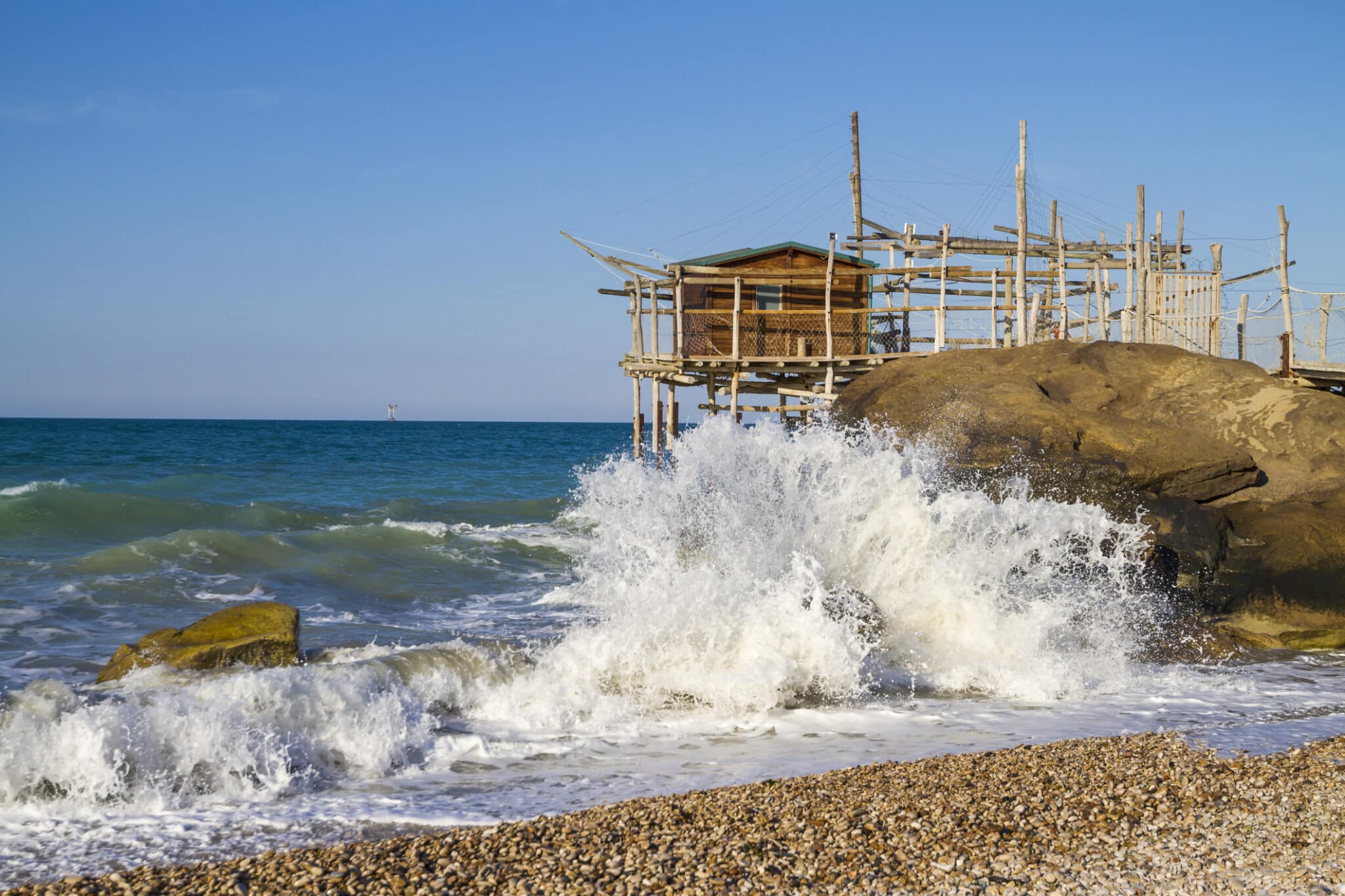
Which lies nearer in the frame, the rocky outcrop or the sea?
the sea

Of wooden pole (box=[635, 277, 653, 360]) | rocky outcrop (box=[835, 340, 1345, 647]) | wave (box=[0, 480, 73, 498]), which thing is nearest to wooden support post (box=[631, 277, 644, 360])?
wooden pole (box=[635, 277, 653, 360])

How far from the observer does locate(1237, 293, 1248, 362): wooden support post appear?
17391 mm

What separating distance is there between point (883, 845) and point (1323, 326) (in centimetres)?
1500

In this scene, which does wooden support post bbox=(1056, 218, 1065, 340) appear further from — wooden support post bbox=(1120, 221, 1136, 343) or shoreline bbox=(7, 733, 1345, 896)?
shoreline bbox=(7, 733, 1345, 896)

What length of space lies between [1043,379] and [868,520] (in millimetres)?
4610

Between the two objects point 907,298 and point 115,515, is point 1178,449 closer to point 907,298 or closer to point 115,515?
point 907,298

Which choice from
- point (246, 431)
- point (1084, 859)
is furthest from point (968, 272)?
point (246, 431)

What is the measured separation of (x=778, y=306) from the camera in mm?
21422

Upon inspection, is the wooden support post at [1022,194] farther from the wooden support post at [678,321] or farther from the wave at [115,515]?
the wave at [115,515]

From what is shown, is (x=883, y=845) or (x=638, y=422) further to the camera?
(x=638, y=422)

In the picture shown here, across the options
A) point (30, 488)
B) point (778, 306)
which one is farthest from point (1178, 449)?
point (30, 488)

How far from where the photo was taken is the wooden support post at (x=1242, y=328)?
1739 centimetres

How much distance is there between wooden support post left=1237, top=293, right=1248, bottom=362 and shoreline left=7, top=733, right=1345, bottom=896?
45.3 feet

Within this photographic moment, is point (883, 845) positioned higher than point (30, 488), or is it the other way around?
point (30, 488)
